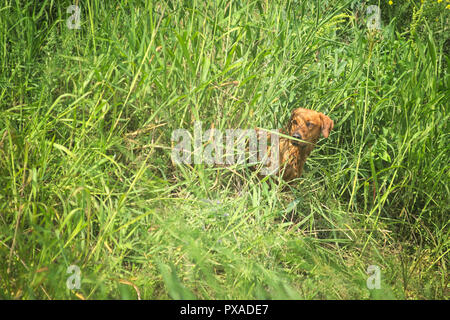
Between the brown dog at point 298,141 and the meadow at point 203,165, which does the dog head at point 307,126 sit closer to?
the brown dog at point 298,141

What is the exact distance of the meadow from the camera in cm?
170

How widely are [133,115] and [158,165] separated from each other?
0.29 m

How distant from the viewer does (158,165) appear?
6.97 ft

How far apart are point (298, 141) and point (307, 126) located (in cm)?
8

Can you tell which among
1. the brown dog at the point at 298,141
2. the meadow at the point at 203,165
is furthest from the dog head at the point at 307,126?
the meadow at the point at 203,165

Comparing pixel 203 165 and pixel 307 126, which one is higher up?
pixel 307 126

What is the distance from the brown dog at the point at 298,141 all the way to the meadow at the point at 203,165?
10cm

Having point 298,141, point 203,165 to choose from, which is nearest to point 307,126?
point 298,141

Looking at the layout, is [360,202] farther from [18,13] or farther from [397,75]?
[18,13]

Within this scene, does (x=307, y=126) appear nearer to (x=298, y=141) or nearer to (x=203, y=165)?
(x=298, y=141)

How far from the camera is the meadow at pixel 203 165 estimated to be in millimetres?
1702

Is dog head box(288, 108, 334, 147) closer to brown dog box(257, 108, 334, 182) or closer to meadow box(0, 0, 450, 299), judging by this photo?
brown dog box(257, 108, 334, 182)

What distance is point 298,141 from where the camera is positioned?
221 centimetres

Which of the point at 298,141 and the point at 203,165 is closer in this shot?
the point at 203,165
